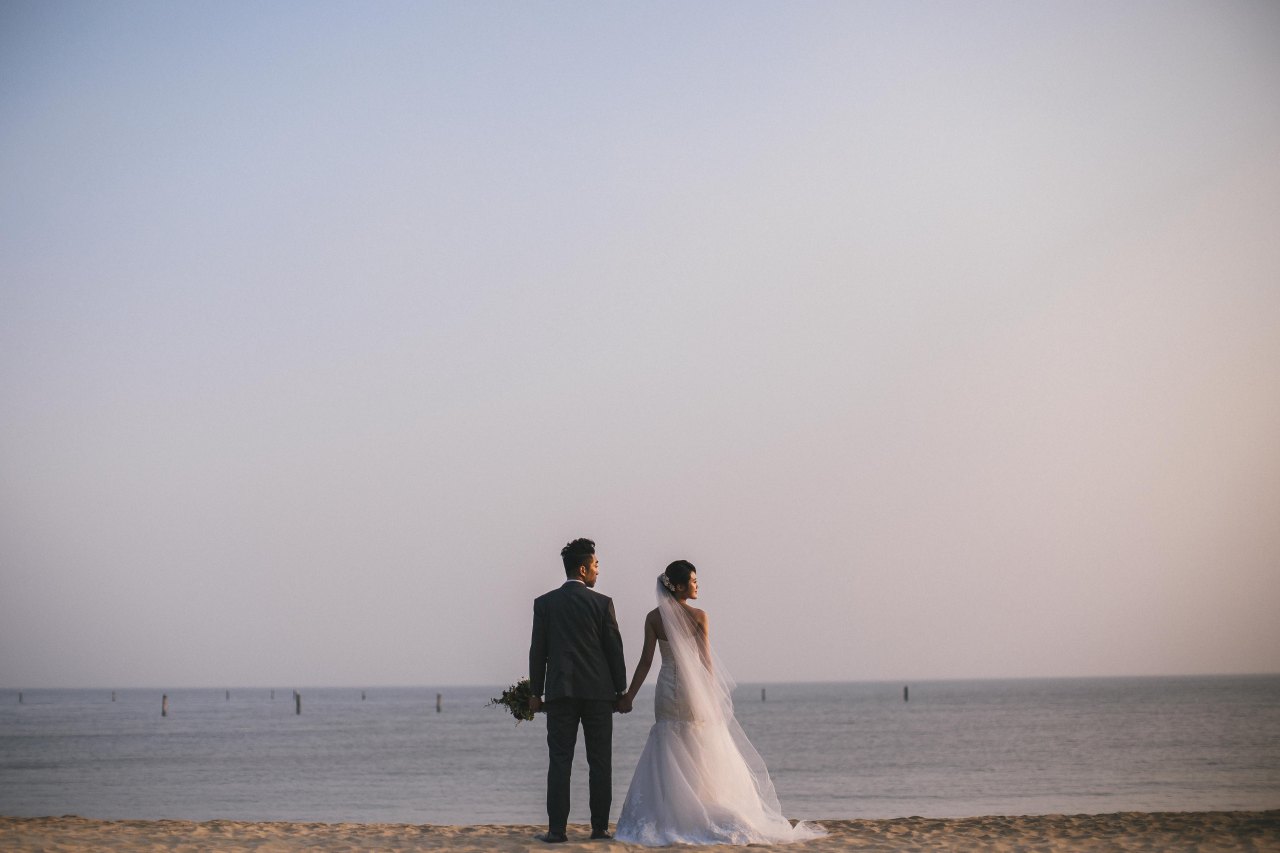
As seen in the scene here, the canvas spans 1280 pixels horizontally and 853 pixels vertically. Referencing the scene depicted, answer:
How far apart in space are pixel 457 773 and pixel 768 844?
27.6 m

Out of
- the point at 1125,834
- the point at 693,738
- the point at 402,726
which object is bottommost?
the point at 402,726

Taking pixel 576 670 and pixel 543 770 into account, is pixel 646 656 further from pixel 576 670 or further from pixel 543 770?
pixel 543 770

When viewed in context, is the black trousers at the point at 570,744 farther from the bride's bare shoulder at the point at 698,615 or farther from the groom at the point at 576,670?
the bride's bare shoulder at the point at 698,615

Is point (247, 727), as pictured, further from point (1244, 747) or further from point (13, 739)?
point (1244, 747)

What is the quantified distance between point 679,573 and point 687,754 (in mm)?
1420

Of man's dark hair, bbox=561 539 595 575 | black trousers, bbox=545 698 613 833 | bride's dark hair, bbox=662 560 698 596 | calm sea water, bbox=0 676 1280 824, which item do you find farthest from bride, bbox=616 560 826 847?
calm sea water, bbox=0 676 1280 824

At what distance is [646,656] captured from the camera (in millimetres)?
9469

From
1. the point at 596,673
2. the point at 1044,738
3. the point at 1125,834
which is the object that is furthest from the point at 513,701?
the point at 1044,738

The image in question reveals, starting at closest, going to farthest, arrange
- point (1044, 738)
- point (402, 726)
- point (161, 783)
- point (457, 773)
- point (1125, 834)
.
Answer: point (1125, 834) → point (161, 783) → point (457, 773) → point (1044, 738) → point (402, 726)

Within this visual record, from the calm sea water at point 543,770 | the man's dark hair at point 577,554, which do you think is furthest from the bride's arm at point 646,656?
the calm sea water at point 543,770

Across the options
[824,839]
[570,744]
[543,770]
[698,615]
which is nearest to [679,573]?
[698,615]

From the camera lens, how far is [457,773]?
35156 mm

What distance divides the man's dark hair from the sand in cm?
206

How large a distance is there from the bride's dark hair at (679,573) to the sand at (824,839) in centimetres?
195
